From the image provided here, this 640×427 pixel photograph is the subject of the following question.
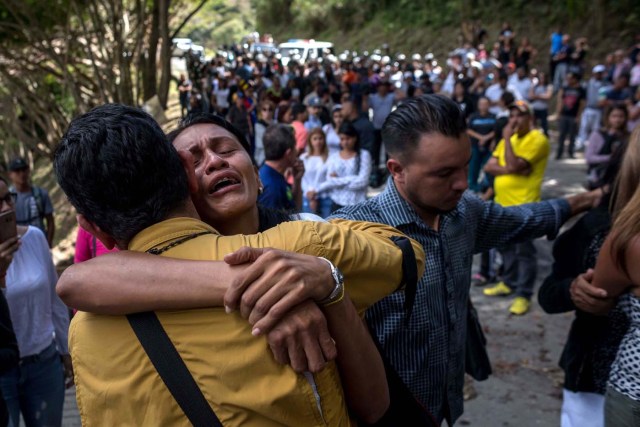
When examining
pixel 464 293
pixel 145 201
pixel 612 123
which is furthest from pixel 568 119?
pixel 145 201

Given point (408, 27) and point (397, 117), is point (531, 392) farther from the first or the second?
point (408, 27)

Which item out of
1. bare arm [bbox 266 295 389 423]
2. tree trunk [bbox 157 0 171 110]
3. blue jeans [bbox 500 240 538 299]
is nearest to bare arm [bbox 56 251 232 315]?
bare arm [bbox 266 295 389 423]

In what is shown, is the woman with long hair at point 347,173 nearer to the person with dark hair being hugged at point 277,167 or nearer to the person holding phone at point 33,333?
the person with dark hair being hugged at point 277,167

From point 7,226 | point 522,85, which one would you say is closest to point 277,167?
point 7,226

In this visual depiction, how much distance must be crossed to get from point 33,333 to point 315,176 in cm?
392

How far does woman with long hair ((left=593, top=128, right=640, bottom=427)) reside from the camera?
205cm

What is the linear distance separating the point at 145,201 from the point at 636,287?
1.73 m

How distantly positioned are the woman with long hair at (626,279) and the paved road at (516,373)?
229 centimetres

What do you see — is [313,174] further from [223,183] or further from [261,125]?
[223,183]

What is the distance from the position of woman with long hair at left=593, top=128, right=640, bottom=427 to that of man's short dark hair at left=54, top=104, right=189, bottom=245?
153 centimetres

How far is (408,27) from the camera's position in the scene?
30.9 m

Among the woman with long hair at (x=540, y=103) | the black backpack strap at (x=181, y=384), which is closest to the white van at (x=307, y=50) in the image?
the woman with long hair at (x=540, y=103)

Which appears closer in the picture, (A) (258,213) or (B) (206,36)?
(A) (258,213)

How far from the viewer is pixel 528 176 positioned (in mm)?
5891
